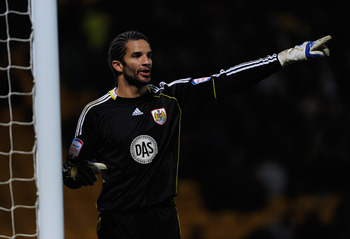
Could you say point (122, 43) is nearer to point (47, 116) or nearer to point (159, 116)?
point (159, 116)

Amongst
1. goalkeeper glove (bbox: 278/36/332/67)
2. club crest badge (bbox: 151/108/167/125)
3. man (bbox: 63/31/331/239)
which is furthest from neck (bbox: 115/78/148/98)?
A: goalkeeper glove (bbox: 278/36/332/67)

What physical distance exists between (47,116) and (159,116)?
1.90ft

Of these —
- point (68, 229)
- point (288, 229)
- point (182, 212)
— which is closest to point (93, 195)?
point (68, 229)

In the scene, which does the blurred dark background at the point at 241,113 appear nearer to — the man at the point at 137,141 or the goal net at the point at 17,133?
the goal net at the point at 17,133

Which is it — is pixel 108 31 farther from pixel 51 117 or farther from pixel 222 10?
pixel 51 117

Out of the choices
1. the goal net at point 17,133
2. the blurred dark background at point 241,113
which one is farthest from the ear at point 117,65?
the blurred dark background at point 241,113

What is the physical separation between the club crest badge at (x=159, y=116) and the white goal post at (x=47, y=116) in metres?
0.52

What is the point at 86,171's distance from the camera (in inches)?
99.7

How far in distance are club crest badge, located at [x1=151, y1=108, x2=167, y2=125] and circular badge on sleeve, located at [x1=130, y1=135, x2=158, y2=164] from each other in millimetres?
102

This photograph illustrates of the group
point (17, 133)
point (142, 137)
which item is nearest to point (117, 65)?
point (142, 137)

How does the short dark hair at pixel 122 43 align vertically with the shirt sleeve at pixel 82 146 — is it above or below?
above

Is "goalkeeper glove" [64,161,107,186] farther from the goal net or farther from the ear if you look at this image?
the goal net

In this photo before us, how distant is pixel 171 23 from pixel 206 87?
3.60 metres

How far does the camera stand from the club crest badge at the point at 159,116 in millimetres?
2646
